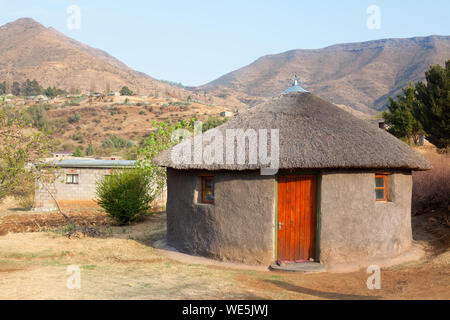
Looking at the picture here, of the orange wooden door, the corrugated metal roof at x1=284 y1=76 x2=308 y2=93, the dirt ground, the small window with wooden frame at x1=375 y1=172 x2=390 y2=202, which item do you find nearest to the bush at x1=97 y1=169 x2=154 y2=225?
the dirt ground

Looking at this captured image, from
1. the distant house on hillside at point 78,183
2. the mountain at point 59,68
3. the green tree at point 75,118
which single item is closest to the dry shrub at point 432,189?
the distant house on hillside at point 78,183

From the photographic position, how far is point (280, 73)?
12044 centimetres

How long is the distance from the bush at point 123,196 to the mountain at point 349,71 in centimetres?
7414

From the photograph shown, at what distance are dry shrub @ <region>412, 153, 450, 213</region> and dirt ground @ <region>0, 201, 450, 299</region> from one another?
77.6 inches

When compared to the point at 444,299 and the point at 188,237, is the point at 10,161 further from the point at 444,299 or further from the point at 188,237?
the point at 444,299

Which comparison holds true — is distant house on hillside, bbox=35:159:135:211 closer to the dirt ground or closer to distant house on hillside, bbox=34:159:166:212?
distant house on hillside, bbox=34:159:166:212

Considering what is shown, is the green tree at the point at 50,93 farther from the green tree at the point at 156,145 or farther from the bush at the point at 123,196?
the bush at the point at 123,196

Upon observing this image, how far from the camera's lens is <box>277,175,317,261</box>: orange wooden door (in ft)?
29.0

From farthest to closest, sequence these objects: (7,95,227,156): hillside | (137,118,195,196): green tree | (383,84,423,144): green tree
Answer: (7,95,227,156): hillside
(383,84,423,144): green tree
(137,118,195,196): green tree

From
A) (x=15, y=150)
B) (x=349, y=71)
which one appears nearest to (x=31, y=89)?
(x=15, y=150)

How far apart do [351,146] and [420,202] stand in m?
7.22

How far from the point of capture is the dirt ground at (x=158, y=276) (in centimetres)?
633

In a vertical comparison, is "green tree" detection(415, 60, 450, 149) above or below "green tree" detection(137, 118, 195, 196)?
above

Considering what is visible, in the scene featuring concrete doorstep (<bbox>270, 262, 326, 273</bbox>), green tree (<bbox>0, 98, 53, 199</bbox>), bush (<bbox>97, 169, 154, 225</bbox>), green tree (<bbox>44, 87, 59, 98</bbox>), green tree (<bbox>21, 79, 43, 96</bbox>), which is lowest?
concrete doorstep (<bbox>270, 262, 326, 273</bbox>)
